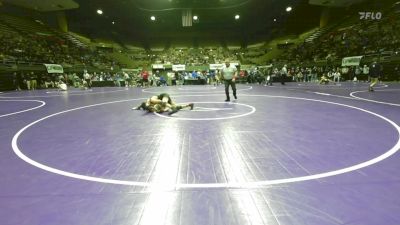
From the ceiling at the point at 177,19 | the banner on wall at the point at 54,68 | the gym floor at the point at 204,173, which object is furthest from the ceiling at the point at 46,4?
the gym floor at the point at 204,173

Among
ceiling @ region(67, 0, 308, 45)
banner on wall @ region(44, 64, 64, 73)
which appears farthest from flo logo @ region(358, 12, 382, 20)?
banner on wall @ region(44, 64, 64, 73)

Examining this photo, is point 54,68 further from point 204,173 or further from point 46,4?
point 204,173

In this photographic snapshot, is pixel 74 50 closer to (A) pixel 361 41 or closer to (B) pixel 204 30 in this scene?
(B) pixel 204 30

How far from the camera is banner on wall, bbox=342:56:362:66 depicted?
995 inches

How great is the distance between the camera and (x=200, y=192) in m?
2.99

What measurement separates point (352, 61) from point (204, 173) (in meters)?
26.7

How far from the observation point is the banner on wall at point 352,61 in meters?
25.3

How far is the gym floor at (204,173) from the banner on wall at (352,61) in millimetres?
21523

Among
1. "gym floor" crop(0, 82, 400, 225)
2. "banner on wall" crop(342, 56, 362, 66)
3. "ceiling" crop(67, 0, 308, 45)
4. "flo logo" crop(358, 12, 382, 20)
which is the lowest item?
"gym floor" crop(0, 82, 400, 225)

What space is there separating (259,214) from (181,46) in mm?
48616

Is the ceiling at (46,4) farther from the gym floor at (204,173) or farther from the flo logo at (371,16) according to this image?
the flo logo at (371,16)

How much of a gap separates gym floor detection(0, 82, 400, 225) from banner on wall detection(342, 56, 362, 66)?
2152cm

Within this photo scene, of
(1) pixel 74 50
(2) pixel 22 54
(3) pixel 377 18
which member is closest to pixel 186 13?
(1) pixel 74 50

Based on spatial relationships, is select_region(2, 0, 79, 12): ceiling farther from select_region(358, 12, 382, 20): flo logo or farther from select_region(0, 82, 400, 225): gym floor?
select_region(358, 12, 382, 20): flo logo
